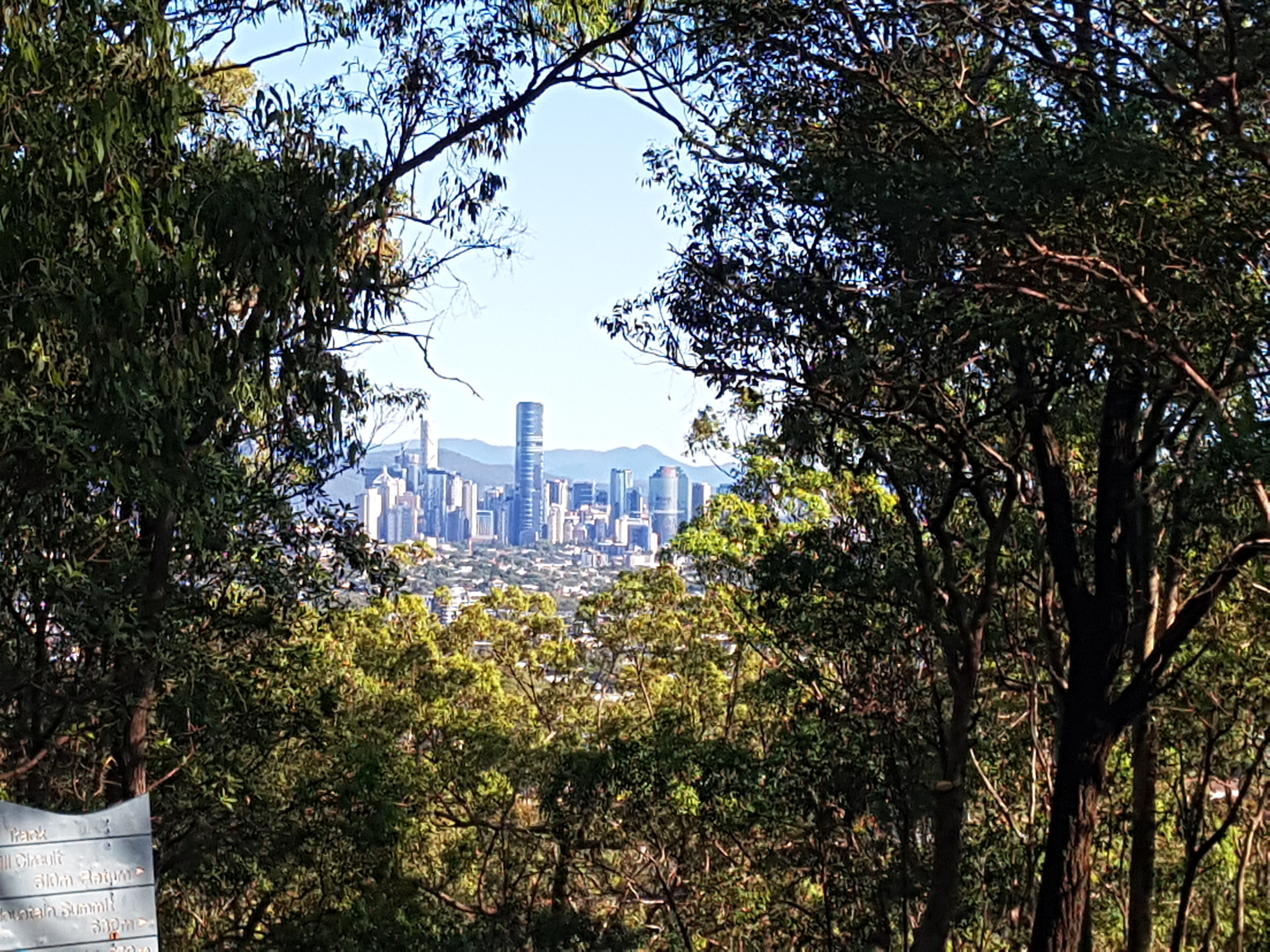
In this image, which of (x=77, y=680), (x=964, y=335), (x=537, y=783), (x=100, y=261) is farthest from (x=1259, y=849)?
(x=100, y=261)

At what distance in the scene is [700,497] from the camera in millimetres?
15727

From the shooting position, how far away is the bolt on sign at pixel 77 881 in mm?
3506

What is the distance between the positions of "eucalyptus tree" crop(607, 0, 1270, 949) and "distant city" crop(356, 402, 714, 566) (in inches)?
408

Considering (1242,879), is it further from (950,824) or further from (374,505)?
(374,505)

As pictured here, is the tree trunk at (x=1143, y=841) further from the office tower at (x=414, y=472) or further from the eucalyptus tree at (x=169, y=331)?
the office tower at (x=414, y=472)

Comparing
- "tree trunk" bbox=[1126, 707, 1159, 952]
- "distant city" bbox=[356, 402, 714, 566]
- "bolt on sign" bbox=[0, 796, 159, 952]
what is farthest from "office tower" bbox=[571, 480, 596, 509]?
"bolt on sign" bbox=[0, 796, 159, 952]

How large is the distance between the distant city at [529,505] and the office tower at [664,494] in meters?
0.04

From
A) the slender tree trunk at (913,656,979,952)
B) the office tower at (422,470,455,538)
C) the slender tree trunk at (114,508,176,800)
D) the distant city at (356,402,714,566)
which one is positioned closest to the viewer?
the slender tree trunk at (913,656,979,952)

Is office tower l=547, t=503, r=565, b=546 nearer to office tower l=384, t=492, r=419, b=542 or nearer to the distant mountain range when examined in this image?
the distant mountain range

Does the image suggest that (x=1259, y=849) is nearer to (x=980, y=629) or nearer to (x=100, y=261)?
(x=980, y=629)

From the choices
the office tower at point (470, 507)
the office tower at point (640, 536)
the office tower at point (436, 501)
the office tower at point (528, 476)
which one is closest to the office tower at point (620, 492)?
the office tower at point (640, 536)

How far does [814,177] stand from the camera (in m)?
4.80

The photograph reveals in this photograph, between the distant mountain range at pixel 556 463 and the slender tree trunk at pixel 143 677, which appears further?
the distant mountain range at pixel 556 463

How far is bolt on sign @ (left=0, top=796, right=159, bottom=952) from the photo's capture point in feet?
11.5
